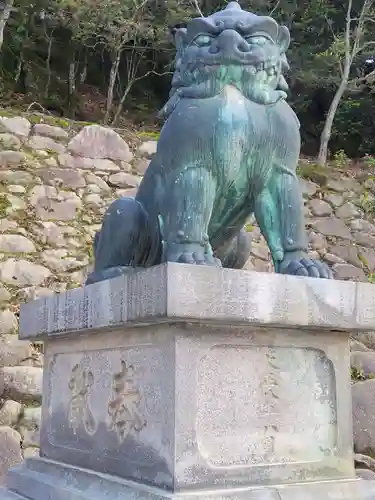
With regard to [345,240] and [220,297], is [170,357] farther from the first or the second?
[345,240]

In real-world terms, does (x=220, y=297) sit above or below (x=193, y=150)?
below

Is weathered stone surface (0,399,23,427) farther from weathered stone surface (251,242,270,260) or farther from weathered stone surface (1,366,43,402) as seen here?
weathered stone surface (251,242,270,260)

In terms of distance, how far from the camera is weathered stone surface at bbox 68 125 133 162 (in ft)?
19.6

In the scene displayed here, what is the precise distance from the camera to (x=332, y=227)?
6.69m

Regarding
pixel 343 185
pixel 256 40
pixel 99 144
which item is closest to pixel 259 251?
pixel 343 185

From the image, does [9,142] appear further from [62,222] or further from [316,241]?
[316,241]

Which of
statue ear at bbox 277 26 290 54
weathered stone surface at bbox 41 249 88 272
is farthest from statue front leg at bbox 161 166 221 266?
weathered stone surface at bbox 41 249 88 272

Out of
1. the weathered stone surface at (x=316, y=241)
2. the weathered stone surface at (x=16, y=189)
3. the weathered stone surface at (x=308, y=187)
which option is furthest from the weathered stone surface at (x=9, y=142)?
the weathered stone surface at (x=316, y=241)

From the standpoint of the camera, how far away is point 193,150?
2025mm

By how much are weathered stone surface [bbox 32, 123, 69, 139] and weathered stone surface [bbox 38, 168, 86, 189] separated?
0.38 meters

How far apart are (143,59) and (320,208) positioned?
14.8 ft

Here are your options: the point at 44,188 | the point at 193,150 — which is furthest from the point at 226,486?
the point at 44,188

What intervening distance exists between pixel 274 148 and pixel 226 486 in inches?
42.8

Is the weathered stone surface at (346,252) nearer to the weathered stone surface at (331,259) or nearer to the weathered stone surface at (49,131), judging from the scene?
the weathered stone surface at (331,259)
